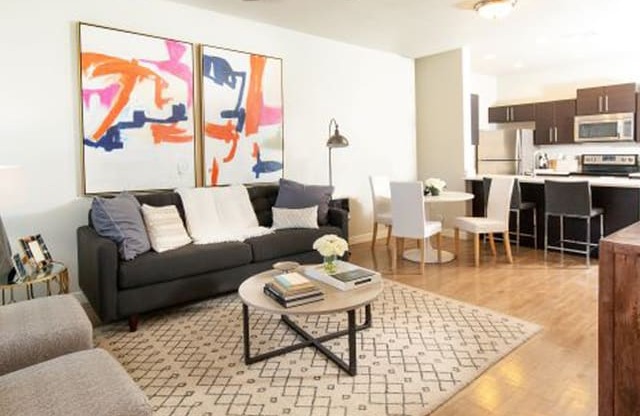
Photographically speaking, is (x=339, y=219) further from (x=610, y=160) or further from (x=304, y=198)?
(x=610, y=160)

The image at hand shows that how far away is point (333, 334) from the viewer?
2768mm

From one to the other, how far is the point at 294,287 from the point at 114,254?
128cm

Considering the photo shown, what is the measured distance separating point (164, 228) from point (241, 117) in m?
1.54

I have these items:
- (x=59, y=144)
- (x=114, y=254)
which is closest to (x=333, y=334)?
(x=114, y=254)

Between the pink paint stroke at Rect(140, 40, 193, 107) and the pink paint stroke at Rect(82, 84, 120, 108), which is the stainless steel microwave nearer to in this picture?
the pink paint stroke at Rect(140, 40, 193, 107)

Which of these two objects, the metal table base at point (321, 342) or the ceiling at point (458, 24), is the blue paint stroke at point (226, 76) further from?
the metal table base at point (321, 342)

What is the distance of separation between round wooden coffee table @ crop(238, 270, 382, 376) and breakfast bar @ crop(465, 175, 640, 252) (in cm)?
326

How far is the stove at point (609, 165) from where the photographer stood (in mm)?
6242

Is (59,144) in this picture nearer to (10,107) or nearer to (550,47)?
(10,107)

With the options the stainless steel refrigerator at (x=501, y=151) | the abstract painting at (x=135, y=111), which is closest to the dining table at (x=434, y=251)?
the stainless steel refrigerator at (x=501, y=151)

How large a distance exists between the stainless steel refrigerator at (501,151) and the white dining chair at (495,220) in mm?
2141

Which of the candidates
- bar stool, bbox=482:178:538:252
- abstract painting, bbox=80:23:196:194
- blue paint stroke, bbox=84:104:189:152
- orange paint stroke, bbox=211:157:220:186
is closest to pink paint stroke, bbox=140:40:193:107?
abstract painting, bbox=80:23:196:194

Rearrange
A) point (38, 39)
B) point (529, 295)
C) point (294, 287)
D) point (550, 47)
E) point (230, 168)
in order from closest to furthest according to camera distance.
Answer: point (294, 287), point (38, 39), point (529, 295), point (230, 168), point (550, 47)

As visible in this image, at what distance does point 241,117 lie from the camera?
4.35 m
